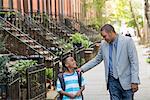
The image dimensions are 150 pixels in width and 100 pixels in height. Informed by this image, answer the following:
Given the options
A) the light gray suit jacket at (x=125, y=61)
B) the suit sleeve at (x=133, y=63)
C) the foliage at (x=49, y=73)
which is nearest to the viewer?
the suit sleeve at (x=133, y=63)

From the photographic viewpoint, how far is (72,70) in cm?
664

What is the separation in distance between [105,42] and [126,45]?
0.35 m

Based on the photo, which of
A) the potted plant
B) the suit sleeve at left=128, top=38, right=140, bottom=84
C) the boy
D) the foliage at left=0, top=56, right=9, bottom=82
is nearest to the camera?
the boy

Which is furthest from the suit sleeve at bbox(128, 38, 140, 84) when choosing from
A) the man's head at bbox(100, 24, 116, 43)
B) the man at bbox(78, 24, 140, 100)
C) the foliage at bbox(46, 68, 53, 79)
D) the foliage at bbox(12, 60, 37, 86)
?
the foliage at bbox(46, 68, 53, 79)

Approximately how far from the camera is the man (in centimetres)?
678

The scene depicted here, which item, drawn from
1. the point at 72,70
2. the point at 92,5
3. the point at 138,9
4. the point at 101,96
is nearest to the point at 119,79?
the point at 72,70

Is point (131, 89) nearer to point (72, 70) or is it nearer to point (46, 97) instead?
point (72, 70)

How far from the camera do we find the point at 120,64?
22.4 ft

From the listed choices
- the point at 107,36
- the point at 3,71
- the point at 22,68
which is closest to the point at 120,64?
the point at 107,36

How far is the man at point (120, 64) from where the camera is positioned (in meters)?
6.78

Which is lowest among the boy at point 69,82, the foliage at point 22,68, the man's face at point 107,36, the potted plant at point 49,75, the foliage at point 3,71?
the potted plant at point 49,75

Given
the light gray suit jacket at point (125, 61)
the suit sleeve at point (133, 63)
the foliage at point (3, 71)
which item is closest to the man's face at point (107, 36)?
the light gray suit jacket at point (125, 61)

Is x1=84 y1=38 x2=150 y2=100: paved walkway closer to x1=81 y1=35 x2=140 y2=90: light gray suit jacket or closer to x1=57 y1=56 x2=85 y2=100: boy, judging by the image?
x1=81 y1=35 x2=140 y2=90: light gray suit jacket

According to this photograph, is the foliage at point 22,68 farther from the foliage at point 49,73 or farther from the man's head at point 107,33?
the man's head at point 107,33
